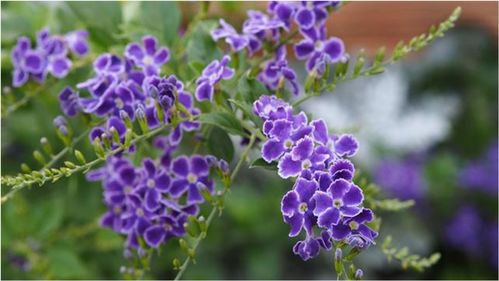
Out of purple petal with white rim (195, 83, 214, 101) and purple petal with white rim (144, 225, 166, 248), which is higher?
purple petal with white rim (195, 83, 214, 101)

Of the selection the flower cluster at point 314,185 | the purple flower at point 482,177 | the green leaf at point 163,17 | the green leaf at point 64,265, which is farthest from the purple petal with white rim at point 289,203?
the purple flower at point 482,177

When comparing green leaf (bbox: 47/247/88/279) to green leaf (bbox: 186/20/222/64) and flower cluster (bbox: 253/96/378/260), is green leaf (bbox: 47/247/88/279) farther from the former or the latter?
flower cluster (bbox: 253/96/378/260)

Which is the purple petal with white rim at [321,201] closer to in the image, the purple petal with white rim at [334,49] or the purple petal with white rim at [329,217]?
the purple petal with white rim at [329,217]

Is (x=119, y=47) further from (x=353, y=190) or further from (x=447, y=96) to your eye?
(x=447, y=96)

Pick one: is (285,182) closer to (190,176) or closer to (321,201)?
(190,176)

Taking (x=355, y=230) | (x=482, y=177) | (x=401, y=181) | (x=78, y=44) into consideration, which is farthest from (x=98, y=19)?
(x=482, y=177)

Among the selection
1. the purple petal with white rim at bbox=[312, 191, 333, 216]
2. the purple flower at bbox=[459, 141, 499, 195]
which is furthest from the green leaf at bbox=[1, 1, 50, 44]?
the purple flower at bbox=[459, 141, 499, 195]

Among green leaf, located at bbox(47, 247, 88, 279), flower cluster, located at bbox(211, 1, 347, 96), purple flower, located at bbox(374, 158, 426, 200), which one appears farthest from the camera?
purple flower, located at bbox(374, 158, 426, 200)

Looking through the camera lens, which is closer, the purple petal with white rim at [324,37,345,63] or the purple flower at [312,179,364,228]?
the purple flower at [312,179,364,228]
